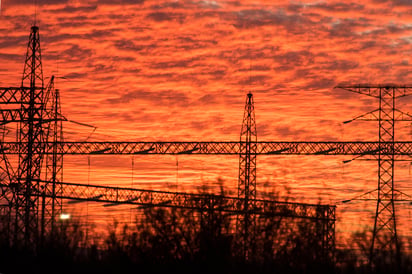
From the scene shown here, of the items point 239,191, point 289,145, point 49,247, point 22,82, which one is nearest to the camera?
point 49,247

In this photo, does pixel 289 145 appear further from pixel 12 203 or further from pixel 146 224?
pixel 146 224

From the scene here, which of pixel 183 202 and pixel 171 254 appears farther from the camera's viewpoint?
pixel 183 202

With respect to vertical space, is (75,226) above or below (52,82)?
below

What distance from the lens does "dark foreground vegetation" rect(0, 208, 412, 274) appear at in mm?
30766

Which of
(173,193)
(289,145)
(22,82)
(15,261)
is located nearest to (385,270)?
(15,261)

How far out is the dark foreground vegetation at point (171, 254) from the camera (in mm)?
30766

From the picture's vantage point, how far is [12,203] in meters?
47.2

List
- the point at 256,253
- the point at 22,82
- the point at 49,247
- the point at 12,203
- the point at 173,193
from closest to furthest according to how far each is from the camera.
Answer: the point at 49,247 < the point at 256,253 < the point at 22,82 < the point at 12,203 < the point at 173,193

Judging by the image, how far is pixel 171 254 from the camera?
3209 centimetres

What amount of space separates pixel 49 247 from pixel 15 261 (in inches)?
69.8

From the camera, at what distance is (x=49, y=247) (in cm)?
3316

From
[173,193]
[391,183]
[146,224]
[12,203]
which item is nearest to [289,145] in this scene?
[173,193]

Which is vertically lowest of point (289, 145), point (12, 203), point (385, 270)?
point (385, 270)

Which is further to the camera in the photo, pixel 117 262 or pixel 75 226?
pixel 75 226
